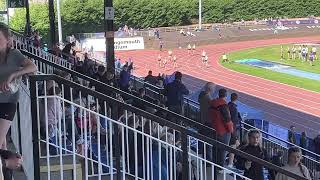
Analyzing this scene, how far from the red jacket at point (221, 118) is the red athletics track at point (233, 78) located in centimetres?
1841

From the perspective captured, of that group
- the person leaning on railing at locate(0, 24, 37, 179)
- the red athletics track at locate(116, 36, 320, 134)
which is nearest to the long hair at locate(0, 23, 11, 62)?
the person leaning on railing at locate(0, 24, 37, 179)

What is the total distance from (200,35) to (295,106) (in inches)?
1409

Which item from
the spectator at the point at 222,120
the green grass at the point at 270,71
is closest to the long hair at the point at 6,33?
the spectator at the point at 222,120

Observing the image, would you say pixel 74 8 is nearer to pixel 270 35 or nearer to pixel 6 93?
pixel 270 35

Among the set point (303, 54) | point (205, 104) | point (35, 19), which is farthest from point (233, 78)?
point (35, 19)

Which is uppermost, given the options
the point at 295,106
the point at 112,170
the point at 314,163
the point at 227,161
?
the point at 112,170

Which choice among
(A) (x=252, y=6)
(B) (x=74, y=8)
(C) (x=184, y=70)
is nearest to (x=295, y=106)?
(C) (x=184, y=70)

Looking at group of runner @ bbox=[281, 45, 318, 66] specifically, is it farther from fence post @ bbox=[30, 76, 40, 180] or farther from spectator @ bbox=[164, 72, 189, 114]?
fence post @ bbox=[30, 76, 40, 180]

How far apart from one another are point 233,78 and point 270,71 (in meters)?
5.05

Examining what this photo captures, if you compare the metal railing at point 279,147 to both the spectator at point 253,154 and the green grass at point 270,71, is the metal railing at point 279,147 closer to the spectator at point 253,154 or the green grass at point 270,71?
the spectator at point 253,154

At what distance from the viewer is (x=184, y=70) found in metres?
47.0

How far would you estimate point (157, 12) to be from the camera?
78.5m

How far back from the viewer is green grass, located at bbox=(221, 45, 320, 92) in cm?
4088

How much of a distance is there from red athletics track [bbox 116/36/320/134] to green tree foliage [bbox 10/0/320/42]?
15024 millimetres
